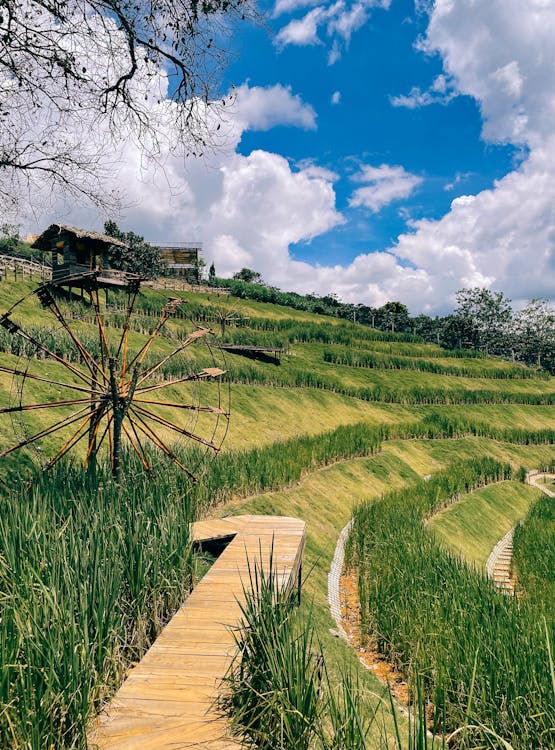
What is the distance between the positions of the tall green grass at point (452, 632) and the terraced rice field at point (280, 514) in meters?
0.04

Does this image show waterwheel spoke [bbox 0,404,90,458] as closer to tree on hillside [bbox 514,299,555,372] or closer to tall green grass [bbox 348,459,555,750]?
tall green grass [bbox 348,459,555,750]

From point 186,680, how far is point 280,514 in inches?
268

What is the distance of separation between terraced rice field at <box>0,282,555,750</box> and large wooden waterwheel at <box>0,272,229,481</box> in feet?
1.38

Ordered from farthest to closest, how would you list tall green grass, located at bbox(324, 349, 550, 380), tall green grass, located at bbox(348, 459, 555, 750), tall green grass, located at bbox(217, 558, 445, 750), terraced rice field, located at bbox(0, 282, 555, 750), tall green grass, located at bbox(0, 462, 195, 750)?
tall green grass, located at bbox(324, 349, 550, 380) < tall green grass, located at bbox(348, 459, 555, 750) < terraced rice field, located at bbox(0, 282, 555, 750) < tall green grass, located at bbox(0, 462, 195, 750) < tall green grass, located at bbox(217, 558, 445, 750)

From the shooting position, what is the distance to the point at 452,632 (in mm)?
5066

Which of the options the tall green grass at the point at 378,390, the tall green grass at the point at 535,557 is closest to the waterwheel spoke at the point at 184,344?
the tall green grass at the point at 535,557

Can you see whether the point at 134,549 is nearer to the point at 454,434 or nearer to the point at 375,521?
the point at 375,521

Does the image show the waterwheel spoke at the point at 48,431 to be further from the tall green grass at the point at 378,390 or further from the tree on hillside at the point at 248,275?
the tree on hillside at the point at 248,275

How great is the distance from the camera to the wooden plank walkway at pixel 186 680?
3.05 m

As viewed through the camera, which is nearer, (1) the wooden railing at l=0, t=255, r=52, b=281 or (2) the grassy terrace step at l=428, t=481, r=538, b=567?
(2) the grassy terrace step at l=428, t=481, r=538, b=567

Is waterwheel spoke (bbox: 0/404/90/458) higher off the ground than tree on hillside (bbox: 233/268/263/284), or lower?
lower

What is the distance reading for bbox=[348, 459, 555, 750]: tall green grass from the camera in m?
3.97

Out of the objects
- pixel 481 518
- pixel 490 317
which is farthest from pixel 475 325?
pixel 481 518

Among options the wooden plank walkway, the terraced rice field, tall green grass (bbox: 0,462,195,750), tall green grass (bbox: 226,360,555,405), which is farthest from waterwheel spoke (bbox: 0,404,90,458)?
tall green grass (bbox: 226,360,555,405)
